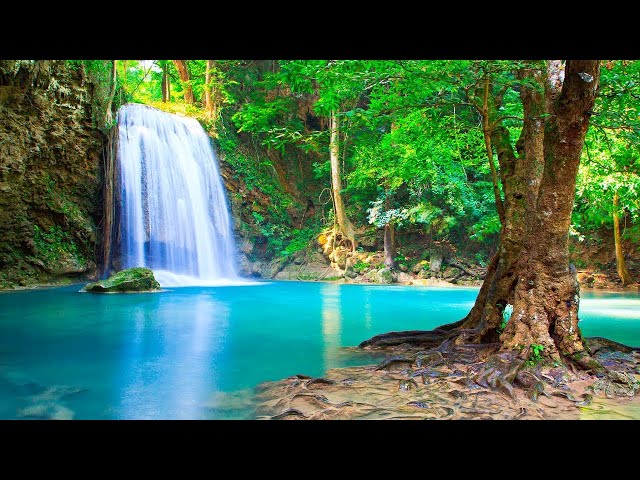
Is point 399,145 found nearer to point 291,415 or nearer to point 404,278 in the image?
point 404,278

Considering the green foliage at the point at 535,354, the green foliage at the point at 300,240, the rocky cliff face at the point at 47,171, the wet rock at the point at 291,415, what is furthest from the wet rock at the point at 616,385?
the green foliage at the point at 300,240

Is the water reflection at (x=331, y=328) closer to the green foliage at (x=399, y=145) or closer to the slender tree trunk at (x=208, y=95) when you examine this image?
the green foliage at (x=399, y=145)

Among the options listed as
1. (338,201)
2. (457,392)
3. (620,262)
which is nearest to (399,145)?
(338,201)

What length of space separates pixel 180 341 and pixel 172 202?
41.1ft

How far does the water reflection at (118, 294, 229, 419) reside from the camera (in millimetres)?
3682

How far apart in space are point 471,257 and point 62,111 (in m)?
16.0

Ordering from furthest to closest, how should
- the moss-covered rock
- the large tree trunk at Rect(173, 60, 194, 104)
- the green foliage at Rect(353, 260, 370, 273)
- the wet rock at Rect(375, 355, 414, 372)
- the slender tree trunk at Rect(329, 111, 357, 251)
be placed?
the large tree trunk at Rect(173, 60, 194, 104), the slender tree trunk at Rect(329, 111, 357, 251), the green foliage at Rect(353, 260, 370, 273), the moss-covered rock, the wet rock at Rect(375, 355, 414, 372)

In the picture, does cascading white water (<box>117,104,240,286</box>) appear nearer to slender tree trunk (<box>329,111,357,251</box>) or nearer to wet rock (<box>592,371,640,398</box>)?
slender tree trunk (<box>329,111,357,251</box>)

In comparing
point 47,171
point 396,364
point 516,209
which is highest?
point 47,171

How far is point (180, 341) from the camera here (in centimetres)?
644

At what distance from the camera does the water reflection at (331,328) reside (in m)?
5.44

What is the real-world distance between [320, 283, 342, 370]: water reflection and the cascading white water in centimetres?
658

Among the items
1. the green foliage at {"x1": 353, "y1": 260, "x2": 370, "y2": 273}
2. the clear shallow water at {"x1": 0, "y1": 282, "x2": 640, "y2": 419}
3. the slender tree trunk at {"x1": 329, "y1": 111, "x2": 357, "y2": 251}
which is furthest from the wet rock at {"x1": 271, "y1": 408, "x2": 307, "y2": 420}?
the slender tree trunk at {"x1": 329, "y1": 111, "x2": 357, "y2": 251}

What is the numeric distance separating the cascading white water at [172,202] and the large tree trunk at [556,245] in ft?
44.2
